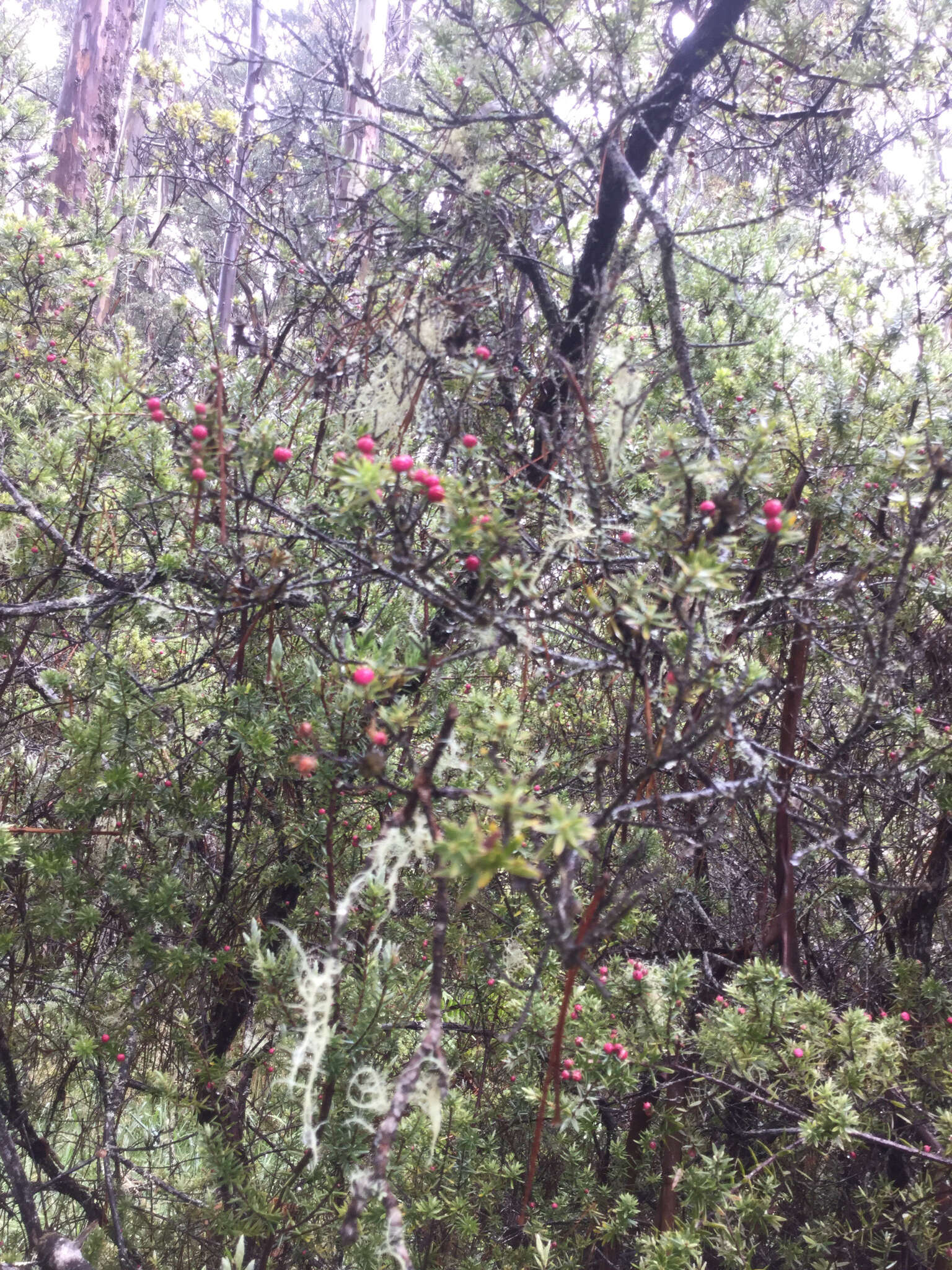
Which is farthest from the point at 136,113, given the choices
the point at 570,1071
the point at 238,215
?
the point at 570,1071

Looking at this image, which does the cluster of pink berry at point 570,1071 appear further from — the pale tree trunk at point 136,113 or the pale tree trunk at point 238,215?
the pale tree trunk at point 136,113

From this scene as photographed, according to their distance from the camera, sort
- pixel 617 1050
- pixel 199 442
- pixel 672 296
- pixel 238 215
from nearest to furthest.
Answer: pixel 199 442 < pixel 617 1050 < pixel 672 296 < pixel 238 215

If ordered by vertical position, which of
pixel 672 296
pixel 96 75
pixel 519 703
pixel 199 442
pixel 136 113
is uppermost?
pixel 136 113

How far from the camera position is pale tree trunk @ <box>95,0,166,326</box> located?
5062 millimetres

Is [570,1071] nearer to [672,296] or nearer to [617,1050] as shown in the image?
[617,1050]

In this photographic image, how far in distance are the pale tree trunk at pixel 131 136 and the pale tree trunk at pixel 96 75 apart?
0.50 ft

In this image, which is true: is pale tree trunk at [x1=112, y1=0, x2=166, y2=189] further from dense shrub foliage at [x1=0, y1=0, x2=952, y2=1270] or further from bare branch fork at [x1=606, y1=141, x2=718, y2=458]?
bare branch fork at [x1=606, y1=141, x2=718, y2=458]

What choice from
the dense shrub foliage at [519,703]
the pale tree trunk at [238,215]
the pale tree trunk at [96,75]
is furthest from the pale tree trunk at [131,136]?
the dense shrub foliage at [519,703]

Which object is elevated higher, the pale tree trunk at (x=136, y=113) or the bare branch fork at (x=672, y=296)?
the pale tree trunk at (x=136, y=113)

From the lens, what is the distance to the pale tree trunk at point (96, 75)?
253 inches

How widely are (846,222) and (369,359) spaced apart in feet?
8.56

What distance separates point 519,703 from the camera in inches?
74.7

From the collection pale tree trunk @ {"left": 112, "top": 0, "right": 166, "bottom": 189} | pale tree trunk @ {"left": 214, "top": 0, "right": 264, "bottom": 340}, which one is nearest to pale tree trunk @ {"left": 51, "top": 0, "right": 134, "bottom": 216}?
pale tree trunk @ {"left": 112, "top": 0, "right": 166, "bottom": 189}

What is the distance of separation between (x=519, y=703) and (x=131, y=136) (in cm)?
896
